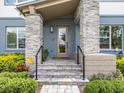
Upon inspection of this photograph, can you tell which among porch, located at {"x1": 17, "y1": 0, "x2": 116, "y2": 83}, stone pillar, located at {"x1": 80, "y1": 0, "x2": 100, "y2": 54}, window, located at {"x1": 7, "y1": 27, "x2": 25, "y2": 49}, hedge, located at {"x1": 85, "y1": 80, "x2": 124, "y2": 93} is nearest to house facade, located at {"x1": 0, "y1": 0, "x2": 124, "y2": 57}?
window, located at {"x1": 7, "y1": 27, "x2": 25, "y2": 49}

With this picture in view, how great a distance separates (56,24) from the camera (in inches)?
800

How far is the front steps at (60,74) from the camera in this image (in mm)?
11500

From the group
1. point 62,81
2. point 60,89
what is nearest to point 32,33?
point 62,81

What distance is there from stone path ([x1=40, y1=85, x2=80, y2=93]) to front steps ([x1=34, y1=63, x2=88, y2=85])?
443 mm

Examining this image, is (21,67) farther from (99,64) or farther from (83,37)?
A: (99,64)

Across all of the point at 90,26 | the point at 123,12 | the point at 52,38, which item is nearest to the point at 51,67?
the point at 90,26

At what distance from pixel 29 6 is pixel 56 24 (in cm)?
662

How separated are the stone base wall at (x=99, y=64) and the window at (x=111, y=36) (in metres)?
8.15

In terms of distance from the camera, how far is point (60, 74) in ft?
41.7

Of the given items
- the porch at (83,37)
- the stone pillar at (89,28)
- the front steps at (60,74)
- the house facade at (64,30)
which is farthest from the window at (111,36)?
the front steps at (60,74)

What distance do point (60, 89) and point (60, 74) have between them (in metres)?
2.45

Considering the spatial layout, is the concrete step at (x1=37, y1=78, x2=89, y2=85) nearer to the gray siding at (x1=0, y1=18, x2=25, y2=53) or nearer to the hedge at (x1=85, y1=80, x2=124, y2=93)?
the hedge at (x1=85, y1=80, x2=124, y2=93)

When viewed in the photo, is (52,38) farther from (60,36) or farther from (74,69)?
(74,69)

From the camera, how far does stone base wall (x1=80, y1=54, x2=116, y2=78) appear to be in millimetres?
Result: 12438
